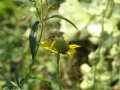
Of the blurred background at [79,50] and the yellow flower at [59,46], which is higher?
the yellow flower at [59,46]

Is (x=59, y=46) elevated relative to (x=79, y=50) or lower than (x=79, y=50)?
elevated

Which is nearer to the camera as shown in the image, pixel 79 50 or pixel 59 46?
pixel 59 46

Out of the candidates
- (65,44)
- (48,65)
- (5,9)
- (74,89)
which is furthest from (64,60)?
(65,44)

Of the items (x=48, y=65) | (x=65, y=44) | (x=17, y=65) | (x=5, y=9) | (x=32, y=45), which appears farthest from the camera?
(x=5, y=9)

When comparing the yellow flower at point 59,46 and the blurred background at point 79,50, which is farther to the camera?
the blurred background at point 79,50

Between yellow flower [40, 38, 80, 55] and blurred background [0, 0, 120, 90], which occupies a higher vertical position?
yellow flower [40, 38, 80, 55]

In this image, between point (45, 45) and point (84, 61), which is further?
point (84, 61)

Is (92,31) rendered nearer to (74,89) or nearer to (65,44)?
(74,89)

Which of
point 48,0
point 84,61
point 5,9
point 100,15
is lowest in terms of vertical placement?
point 84,61
